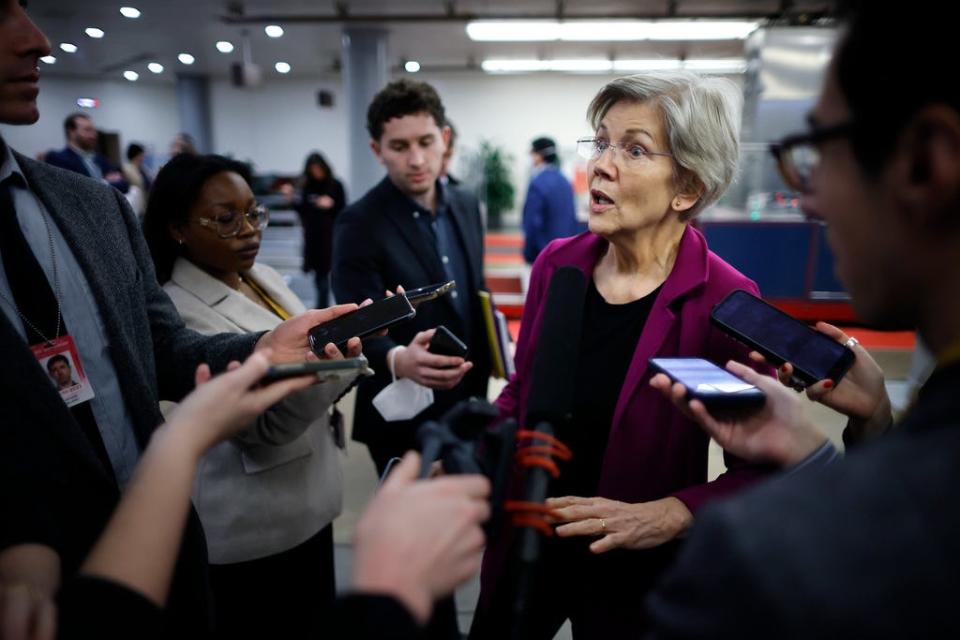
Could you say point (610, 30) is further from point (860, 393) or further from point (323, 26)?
point (860, 393)

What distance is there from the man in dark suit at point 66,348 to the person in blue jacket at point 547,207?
177 inches

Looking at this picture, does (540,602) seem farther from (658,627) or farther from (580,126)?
(580,126)

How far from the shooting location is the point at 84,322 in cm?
110

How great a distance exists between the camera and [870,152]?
59 cm

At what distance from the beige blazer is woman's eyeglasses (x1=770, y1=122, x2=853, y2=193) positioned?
40.4 inches

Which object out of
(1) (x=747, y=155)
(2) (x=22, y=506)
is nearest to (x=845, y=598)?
(2) (x=22, y=506)

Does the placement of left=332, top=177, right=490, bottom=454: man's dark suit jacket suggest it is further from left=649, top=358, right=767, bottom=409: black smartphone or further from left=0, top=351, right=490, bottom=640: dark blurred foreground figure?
left=0, top=351, right=490, bottom=640: dark blurred foreground figure

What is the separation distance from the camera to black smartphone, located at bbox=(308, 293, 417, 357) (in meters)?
1.32

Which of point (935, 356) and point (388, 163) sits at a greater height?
point (388, 163)

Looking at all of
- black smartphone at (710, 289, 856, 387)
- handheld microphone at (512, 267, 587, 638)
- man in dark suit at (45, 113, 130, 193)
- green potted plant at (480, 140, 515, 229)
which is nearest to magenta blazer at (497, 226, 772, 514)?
black smartphone at (710, 289, 856, 387)

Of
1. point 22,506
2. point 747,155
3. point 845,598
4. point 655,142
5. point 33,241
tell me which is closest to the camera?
point 845,598

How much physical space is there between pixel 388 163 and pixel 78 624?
6.15 feet

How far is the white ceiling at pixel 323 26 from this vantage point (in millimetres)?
8094

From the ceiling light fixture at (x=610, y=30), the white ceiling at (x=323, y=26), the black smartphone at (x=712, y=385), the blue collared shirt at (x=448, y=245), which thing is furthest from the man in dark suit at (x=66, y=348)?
the ceiling light fixture at (x=610, y=30)
